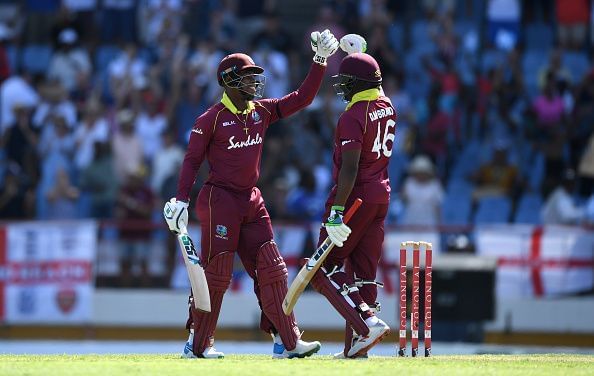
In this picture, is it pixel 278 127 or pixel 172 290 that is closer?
pixel 172 290

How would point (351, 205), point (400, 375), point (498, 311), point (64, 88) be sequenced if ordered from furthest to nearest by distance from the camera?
point (64, 88) < point (498, 311) < point (351, 205) < point (400, 375)

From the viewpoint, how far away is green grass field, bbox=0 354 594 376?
1037 cm

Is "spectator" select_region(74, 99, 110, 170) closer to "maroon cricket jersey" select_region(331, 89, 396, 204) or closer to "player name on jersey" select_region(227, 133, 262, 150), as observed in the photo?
"player name on jersey" select_region(227, 133, 262, 150)

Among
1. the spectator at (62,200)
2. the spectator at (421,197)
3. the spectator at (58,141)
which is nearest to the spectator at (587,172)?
the spectator at (421,197)

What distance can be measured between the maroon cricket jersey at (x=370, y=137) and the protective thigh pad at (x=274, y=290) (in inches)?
29.8

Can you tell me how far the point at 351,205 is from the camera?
11.7 m

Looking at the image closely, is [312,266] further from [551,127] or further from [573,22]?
[573,22]

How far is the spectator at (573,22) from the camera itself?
76.4 ft

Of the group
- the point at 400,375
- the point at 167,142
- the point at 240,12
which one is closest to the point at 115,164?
the point at 167,142

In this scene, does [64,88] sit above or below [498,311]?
above

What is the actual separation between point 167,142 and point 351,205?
9756 mm

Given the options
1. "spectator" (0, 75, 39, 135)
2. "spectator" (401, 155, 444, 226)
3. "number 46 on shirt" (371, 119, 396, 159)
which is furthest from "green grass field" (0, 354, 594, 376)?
"spectator" (0, 75, 39, 135)

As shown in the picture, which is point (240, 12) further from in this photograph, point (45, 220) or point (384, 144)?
point (384, 144)

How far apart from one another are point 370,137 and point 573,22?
12460 millimetres
